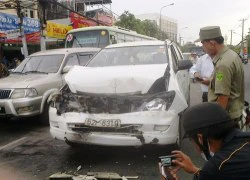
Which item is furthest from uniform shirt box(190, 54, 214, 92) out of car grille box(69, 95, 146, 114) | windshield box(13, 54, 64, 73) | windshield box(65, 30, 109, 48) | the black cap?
windshield box(65, 30, 109, 48)

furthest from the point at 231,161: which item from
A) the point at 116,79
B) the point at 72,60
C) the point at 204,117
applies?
the point at 72,60

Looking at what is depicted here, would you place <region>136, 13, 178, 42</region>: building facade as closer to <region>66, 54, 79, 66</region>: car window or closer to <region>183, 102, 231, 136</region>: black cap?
<region>66, 54, 79, 66</region>: car window

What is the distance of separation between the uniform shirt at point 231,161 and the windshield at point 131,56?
4.11 metres

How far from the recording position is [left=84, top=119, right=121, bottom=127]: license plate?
4742mm

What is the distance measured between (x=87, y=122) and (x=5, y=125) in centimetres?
390

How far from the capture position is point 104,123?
479 cm

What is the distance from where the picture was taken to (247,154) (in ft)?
5.93

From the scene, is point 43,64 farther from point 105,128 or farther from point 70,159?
point 105,128

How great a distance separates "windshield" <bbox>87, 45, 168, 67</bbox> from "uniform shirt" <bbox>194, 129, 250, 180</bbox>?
13.5 feet

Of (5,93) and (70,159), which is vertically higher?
(5,93)

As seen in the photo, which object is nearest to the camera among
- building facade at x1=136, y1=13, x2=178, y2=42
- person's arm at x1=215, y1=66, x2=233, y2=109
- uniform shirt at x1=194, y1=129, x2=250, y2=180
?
uniform shirt at x1=194, y1=129, x2=250, y2=180

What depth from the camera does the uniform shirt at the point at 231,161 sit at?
179cm

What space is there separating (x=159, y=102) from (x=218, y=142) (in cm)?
288

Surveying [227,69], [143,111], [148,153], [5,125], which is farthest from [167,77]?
[5,125]
